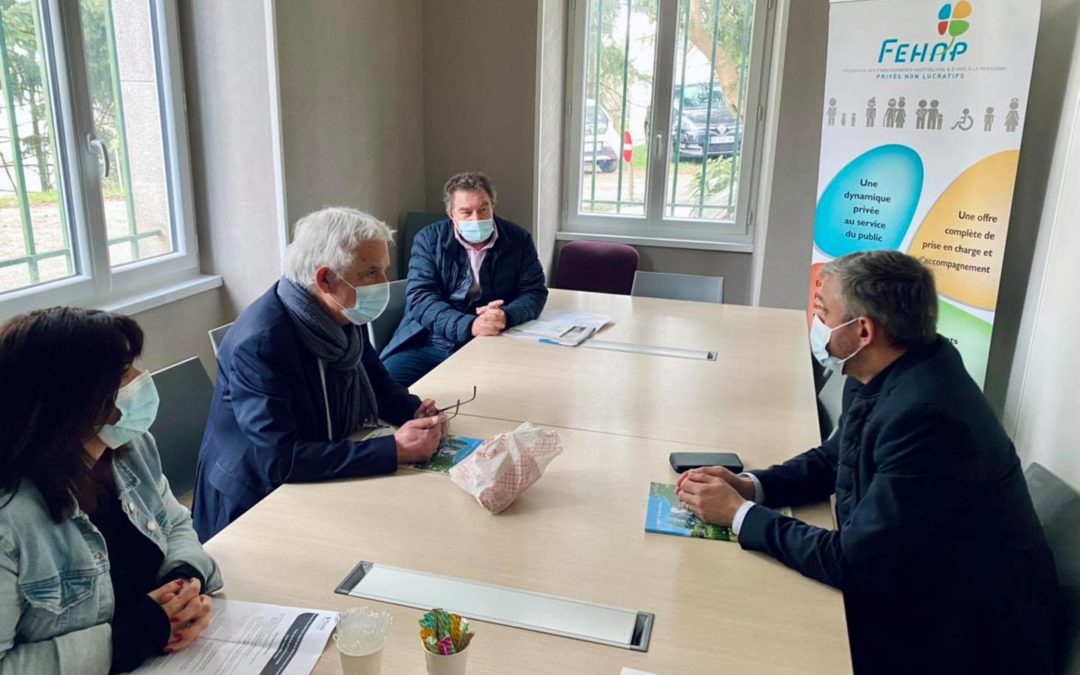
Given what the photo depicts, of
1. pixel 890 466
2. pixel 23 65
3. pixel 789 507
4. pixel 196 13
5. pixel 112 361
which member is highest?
pixel 196 13

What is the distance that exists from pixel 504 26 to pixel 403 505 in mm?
3673

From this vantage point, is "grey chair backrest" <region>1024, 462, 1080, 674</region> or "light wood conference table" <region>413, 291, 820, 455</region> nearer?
"grey chair backrest" <region>1024, 462, 1080, 674</region>

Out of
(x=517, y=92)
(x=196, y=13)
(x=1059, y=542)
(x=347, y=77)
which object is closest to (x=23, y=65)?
(x=196, y=13)

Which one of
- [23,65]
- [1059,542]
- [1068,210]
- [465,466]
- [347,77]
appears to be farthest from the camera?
[347,77]

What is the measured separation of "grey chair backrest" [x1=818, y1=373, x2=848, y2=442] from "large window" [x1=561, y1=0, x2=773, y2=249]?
249cm

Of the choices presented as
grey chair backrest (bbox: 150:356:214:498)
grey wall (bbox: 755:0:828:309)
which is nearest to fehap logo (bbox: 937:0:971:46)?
grey wall (bbox: 755:0:828:309)

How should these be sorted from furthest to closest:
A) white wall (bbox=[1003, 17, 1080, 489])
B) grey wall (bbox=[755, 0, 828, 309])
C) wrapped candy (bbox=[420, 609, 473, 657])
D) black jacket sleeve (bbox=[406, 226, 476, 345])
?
1. grey wall (bbox=[755, 0, 828, 309])
2. black jacket sleeve (bbox=[406, 226, 476, 345])
3. white wall (bbox=[1003, 17, 1080, 489])
4. wrapped candy (bbox=[420, 609, 473, 657])

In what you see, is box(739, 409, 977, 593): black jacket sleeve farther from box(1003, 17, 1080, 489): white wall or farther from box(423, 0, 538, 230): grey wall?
box(423, 0, 538, 230): grey wall

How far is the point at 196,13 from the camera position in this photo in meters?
3.24

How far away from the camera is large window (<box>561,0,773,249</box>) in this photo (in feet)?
15.5

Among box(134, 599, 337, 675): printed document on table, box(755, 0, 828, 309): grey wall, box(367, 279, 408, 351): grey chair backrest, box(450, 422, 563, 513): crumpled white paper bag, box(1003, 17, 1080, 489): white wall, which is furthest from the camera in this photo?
box(755, 0, 828, 309): grey wall

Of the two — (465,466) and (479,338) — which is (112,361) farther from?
(479,338)

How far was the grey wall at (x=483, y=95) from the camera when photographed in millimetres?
4551

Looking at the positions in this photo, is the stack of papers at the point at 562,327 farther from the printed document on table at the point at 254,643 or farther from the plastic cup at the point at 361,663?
the plastic cup at the point at 361,663
